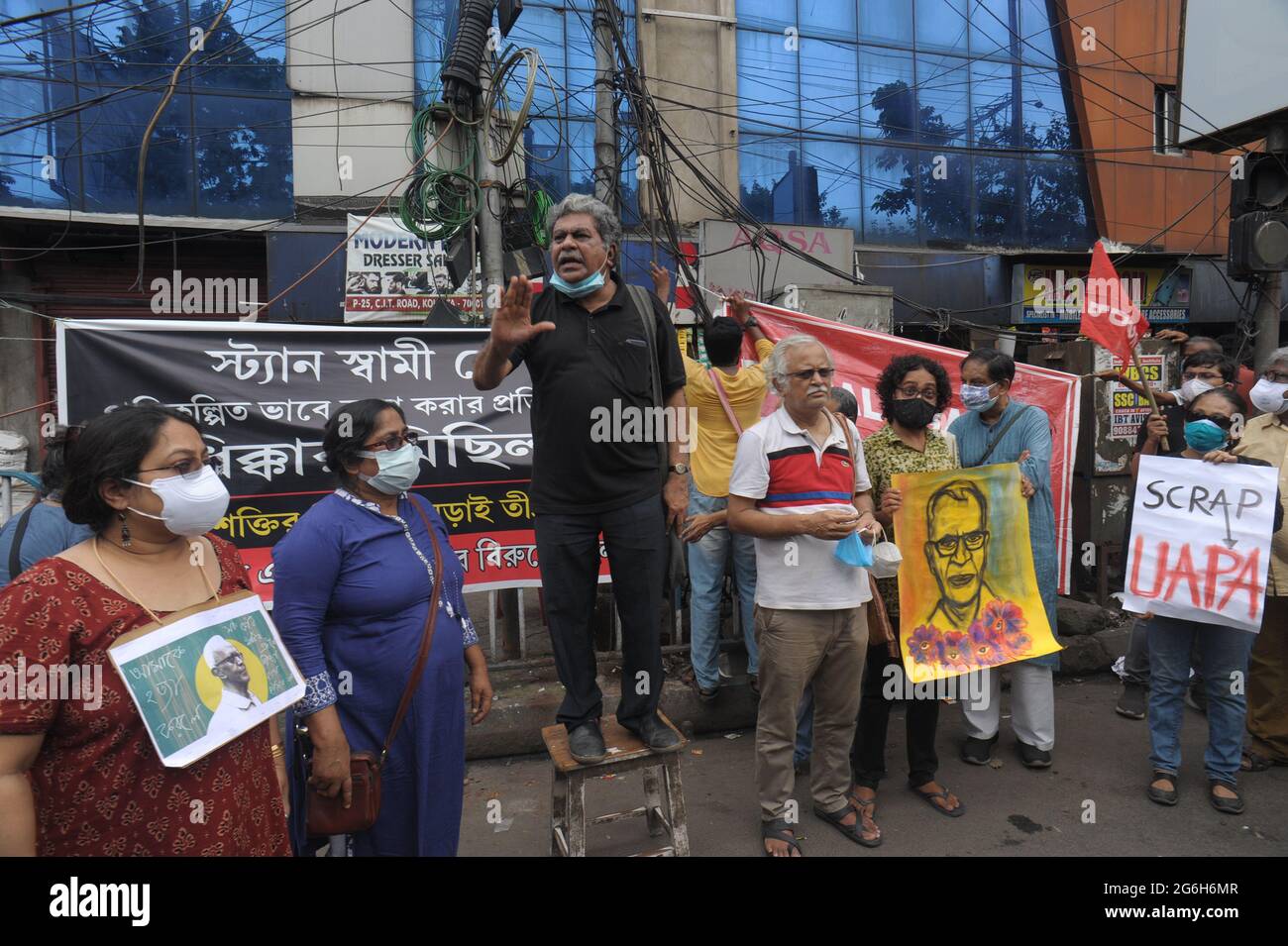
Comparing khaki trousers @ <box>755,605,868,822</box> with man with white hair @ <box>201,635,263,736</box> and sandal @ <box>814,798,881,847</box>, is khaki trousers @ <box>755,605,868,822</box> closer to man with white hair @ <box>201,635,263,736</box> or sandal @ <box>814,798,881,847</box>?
sandal @ <box>814,798,881,847</box>

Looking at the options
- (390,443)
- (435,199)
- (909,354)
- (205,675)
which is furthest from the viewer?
(435,199)

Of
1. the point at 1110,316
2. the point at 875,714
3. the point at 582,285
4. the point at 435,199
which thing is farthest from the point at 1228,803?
the point at 435,199

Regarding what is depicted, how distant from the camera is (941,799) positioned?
12.0 feet

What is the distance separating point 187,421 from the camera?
1991 mm

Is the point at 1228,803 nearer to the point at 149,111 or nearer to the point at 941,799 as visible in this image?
the point at 941,799

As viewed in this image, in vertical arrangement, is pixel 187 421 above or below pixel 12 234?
below

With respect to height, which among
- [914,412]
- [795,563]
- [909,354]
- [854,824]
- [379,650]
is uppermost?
[909,354]

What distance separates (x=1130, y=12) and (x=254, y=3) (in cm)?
1420

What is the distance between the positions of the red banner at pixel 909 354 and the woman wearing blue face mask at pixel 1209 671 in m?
1.57

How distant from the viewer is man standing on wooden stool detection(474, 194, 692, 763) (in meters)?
2.66

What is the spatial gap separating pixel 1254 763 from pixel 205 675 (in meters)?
4.86

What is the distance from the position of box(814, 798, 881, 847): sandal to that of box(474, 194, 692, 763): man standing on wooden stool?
1.01 m

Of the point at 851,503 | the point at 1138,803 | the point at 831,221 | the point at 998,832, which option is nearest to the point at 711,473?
the point at 851,503

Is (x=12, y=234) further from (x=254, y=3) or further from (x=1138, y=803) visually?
(x=1138, y=803)
